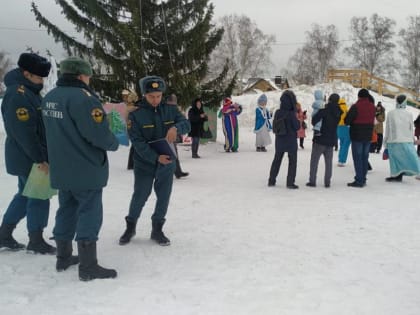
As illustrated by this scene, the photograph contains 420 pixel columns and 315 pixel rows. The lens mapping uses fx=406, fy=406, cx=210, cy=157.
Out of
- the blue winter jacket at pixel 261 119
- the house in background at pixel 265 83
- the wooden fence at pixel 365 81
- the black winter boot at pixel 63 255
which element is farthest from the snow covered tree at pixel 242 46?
the black winter boot at pixel 63 255

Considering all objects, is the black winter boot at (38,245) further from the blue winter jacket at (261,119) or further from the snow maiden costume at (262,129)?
the blue winter jacket at (261,119)

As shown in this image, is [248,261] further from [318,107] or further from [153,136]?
[318,107]

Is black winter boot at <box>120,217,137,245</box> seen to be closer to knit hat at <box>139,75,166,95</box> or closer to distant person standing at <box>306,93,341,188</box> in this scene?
knit hat at <box>139,75,166,95</box>

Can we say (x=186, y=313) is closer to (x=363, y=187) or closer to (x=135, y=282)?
(x=135, y=282)

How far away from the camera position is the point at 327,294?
10.7 feet

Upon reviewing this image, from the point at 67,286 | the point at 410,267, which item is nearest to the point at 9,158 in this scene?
the point at 67,286

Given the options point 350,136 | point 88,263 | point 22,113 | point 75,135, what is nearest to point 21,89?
point 22,113

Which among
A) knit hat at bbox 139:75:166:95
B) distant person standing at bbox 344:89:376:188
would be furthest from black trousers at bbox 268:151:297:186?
knit hat at bbox 139:75:166:95

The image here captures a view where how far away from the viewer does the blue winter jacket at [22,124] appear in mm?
3793

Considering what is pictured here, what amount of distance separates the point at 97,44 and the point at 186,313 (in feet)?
37.1

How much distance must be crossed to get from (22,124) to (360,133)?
20.5ft

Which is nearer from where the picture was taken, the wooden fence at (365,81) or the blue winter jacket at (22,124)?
the blue winter jacket at (22,124)

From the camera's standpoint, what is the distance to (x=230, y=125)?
13.7m

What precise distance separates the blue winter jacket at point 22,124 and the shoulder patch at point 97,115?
0.90 metres
